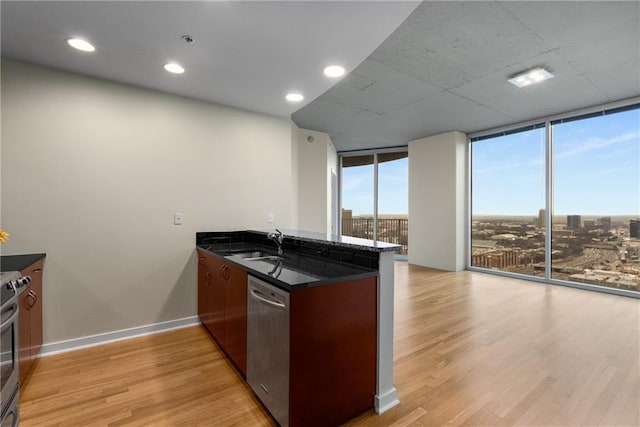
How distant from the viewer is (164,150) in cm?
311

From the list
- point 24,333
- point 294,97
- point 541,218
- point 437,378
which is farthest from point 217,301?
point 541,218

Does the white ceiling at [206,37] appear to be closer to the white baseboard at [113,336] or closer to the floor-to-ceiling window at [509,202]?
the white baseboard at [113,336]

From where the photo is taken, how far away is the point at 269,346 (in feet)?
5.63

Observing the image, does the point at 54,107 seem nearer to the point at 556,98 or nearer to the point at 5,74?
the point at 5,74

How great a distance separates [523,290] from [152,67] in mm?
5662

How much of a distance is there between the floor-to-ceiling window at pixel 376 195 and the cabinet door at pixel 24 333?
20.9 feet

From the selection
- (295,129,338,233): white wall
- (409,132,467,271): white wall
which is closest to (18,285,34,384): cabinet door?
(295,129,338,233): white wall

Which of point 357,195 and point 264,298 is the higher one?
point 357,195

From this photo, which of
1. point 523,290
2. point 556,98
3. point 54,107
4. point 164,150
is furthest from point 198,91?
point 523,290

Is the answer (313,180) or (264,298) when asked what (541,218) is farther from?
(264,298)

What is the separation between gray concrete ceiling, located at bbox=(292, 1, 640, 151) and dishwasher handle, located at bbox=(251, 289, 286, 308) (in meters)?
2.51

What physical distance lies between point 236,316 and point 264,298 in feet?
1.90

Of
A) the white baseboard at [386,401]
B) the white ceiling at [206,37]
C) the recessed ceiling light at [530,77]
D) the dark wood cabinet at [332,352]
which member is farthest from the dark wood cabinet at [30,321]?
the recessed ceiling light at [530,77]

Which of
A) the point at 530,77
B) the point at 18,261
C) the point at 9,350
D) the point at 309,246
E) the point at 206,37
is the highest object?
the point at 530,77
